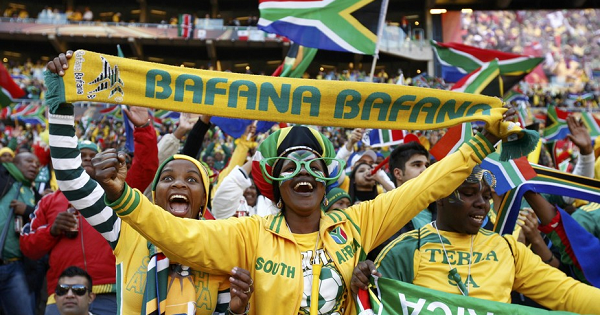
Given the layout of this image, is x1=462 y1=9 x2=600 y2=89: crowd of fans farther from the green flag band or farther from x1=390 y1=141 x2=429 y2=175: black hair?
the green flag band

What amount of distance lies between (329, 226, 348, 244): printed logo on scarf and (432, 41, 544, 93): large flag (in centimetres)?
628

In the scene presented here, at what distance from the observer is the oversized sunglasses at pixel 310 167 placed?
2766 mm

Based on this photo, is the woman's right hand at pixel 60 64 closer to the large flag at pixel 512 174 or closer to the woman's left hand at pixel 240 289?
the woman's left hand at pixel 240 289

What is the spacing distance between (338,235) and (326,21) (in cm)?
342

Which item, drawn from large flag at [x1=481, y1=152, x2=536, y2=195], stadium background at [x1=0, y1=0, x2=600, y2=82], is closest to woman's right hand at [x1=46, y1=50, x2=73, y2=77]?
large flag at [x1=481, y1=152, x2=536, y2=195]

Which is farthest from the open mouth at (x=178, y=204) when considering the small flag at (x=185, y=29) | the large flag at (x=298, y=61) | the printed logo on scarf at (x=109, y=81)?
the small flag at (x=185, y=29)

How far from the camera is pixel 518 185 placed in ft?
12.3

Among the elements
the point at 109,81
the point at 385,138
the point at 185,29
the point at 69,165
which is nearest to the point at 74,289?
the point at 69,165

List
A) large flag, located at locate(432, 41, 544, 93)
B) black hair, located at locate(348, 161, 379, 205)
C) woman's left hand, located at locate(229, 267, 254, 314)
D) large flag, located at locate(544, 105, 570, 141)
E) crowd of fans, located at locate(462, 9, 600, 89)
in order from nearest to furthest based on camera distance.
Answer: woman's left hand, located at locate(229, 267, 254, 314)
black hair, located at locate(348, 161, 379, 205)
large flag, located at locate(544, 105, 570, 141)
large flag, located at locate(432, 41, 544, 93)
crowd of fans, located at locate(462, 9, 600, 89)

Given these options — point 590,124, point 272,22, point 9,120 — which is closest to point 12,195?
point 272,22

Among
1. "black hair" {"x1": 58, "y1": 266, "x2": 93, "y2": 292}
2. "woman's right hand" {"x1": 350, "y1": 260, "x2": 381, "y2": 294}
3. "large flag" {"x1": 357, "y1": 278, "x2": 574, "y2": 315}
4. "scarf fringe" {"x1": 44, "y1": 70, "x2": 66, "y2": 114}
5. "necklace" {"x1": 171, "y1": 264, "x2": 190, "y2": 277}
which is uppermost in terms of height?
"scarf fringe" {"x1": 44, "y1": 70, "x2": 66, "y2": 114}

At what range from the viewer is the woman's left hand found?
2.49 meters

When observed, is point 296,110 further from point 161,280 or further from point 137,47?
point 137,47

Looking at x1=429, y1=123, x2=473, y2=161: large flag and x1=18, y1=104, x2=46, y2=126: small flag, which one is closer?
x1=429, y1=123, x2=473, y2=161: large flag
